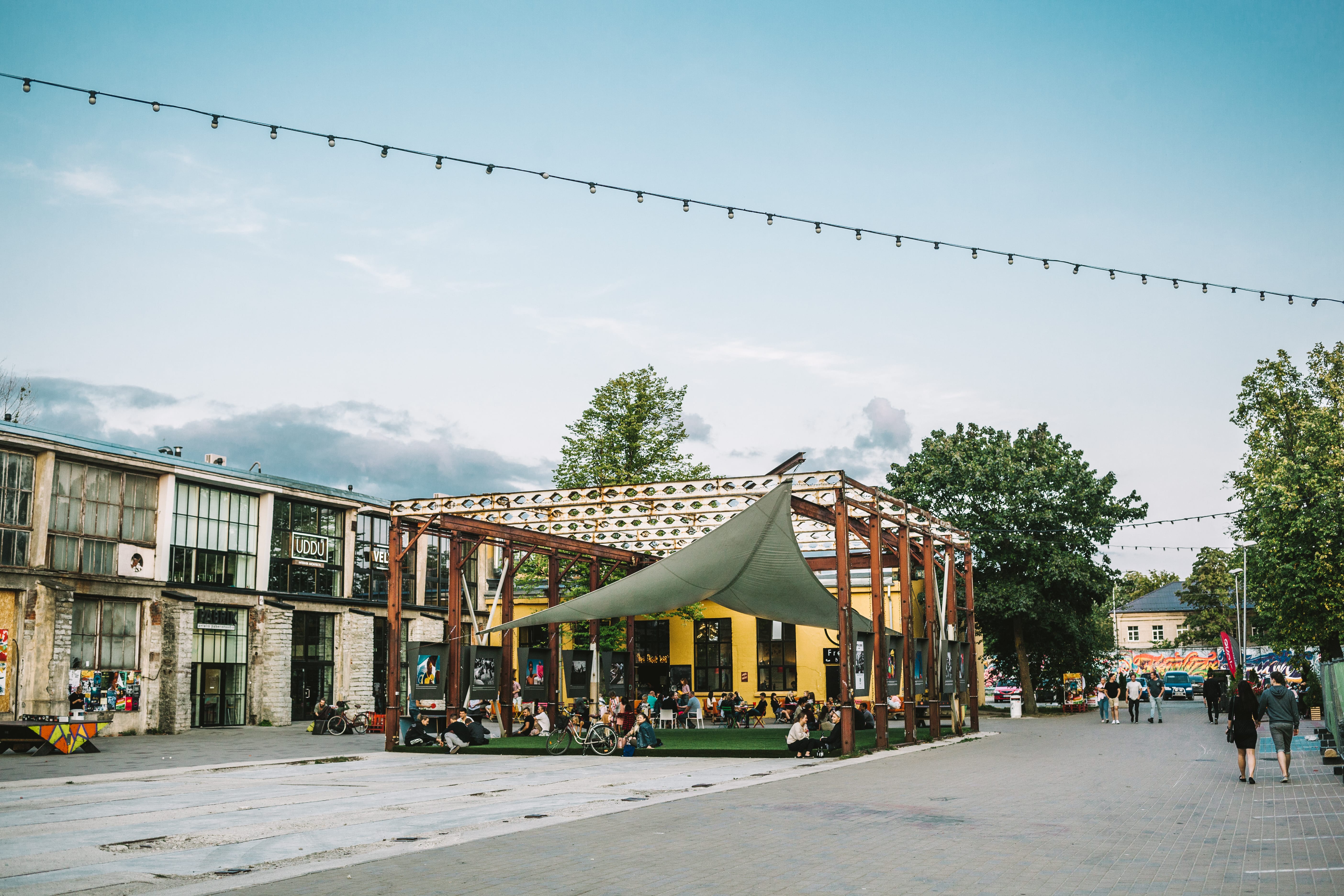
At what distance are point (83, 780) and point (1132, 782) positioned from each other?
48.6 ft

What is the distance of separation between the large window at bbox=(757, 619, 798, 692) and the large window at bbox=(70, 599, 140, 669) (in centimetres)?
1966

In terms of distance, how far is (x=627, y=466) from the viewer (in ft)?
116

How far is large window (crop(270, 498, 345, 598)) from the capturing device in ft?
117

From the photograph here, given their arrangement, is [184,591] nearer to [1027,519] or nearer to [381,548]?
[381,548]

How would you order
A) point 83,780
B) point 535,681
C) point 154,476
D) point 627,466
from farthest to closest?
point 627,466 < point 154,476 < point 535,681 < point 83,780

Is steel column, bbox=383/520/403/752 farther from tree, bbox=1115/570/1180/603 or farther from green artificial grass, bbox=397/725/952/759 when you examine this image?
tree, bbox=1115/570/1180/603

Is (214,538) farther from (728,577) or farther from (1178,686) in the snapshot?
(1178,686)

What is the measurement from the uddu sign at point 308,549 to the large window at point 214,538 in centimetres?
152

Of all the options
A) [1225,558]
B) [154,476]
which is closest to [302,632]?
[154,476]

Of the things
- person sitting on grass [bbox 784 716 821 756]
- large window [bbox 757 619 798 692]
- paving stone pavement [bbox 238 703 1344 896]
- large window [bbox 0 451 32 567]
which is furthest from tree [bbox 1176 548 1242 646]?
large window [bbox 0 451 32 567]

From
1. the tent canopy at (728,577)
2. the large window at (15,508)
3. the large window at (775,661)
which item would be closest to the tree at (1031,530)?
the large window at (775,661)

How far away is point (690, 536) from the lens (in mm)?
26531

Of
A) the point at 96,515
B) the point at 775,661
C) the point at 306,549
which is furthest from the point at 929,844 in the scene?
the point at 306,549

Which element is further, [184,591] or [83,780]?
[184,591]
